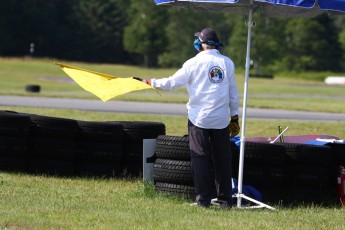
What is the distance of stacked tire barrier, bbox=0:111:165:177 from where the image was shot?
10.6 metres

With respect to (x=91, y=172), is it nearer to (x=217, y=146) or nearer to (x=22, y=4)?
(x=217, y=146)

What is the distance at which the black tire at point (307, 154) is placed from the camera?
9.60m

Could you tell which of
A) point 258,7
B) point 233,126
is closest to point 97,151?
point 233,126

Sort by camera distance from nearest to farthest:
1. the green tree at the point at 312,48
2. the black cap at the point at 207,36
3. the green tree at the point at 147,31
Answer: the black cap at the point at 207,36 < the green tree at the point at 312,48 < the green tree at the point at 147,31

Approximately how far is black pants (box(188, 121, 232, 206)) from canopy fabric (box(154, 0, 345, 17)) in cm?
147

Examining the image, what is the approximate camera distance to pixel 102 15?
110 metres

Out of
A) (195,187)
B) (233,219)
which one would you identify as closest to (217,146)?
(195,187)

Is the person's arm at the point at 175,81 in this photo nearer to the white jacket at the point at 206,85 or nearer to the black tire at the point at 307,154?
the white jacket at the point at 206,85

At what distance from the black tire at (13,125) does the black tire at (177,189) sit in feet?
7.29

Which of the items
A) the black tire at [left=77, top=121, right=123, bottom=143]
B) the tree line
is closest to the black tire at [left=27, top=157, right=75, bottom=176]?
the black tire at [left=77, top=121, right=123, bottom=143]

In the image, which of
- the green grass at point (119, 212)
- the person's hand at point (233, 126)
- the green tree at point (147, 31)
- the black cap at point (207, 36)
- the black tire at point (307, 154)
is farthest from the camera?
the green tree at point (147, 31)

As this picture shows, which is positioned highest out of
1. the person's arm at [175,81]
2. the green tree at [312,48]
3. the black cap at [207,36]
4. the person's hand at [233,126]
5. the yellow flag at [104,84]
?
the black cap at [207,36]

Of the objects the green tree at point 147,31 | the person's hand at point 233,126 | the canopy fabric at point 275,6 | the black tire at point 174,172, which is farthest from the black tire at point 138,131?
the green tree at point 147,31

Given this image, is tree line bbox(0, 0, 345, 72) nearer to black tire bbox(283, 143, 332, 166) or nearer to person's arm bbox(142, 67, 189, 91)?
black tire bbox(283, 143, 332, 166)
